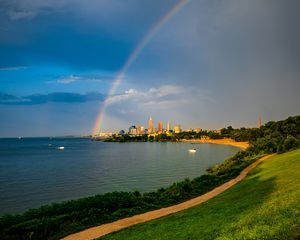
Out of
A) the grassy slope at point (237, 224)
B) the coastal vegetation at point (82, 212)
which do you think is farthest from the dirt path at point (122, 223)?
the grassy slope at point (237, 224)

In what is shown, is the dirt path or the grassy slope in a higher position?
the grassy slope

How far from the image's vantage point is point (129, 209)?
24453 mm

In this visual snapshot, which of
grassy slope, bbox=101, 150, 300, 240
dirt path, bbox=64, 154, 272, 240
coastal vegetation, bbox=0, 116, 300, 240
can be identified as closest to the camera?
grassy slope, bbox=101, 150, 300, 240

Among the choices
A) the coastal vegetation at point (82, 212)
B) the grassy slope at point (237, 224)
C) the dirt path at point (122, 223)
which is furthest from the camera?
the coastal vegetation at point (82, 212)

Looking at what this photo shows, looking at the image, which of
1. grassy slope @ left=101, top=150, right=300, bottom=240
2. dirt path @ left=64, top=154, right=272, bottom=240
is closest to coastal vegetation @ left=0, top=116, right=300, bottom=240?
dirt path @ left=64, top=154, right=272, bottom=240

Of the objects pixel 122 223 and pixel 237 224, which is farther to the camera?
pixel 122 223

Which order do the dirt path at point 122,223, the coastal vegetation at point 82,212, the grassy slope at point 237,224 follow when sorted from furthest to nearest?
the coastal vegetation at point 82,212
the dirt path at point 122,223
the grassy slope at point 237,224

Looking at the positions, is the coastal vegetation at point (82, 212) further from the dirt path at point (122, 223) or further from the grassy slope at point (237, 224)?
the grassy slope at point (237, 224)

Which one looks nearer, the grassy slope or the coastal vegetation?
the grassy slope

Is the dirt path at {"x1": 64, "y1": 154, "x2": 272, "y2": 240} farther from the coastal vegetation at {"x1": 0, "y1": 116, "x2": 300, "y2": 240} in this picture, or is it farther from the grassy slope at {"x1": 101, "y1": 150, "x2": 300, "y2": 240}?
the grassy slope at {"x1": 101, "y1": 150, "x2": 300, "y2": 240}

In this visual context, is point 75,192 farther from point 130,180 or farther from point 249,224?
point 249,224

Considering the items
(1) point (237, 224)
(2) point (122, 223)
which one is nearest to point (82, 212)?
(2) point (122, 223)

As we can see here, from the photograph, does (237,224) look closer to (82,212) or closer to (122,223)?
(122,223)

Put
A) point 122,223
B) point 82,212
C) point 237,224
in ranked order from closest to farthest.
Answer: point 237,224, point 122,223, point 82,212
